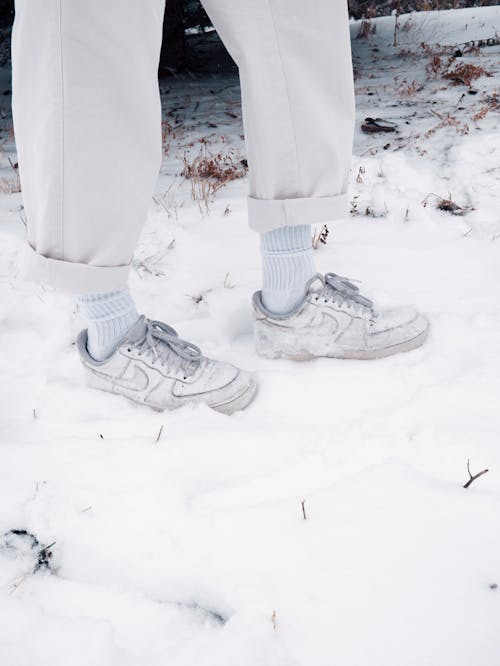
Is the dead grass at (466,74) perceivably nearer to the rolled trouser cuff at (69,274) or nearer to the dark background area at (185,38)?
the dark background area at (185,38)

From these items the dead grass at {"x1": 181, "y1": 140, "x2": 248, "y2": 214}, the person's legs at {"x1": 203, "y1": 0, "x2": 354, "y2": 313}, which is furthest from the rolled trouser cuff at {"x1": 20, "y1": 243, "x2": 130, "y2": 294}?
the dead grass at {"x1": 181, "y1": 140, "x2": 248, "y2": 214}

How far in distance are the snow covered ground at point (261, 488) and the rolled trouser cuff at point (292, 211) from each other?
0.41m

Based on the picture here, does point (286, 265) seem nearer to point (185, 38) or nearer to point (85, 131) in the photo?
point (85, 131)

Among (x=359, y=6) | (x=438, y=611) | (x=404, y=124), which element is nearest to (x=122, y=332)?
(x=438, y=611)

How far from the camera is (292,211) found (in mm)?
1405

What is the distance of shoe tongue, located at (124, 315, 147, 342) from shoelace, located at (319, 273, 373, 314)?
52 cm

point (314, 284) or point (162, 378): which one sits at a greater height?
point (314, 284)

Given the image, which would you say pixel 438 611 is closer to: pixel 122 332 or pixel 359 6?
pixel 122 332

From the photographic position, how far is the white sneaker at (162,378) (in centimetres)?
141

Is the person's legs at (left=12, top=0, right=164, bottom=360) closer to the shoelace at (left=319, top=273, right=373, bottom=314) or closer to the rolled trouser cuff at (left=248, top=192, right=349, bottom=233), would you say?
the rolled trouser cuff at (left=248, top=192, right=349, bottom=233)

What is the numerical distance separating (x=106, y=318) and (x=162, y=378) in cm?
21

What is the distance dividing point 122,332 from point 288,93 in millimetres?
717

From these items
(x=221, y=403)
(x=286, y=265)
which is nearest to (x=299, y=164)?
(x=286, y=265)

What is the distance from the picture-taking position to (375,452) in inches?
48.1
